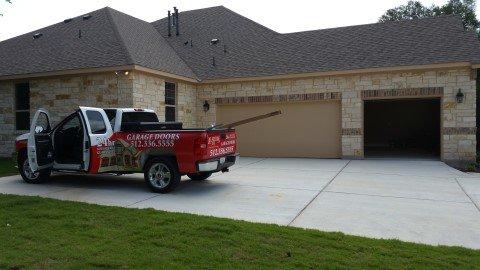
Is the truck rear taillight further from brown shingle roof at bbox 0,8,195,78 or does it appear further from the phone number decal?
brown shingle roof at bbox 0,8,195,78

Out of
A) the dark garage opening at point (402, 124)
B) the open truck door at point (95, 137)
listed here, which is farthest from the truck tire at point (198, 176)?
the dark garage opening at point (402, 124)

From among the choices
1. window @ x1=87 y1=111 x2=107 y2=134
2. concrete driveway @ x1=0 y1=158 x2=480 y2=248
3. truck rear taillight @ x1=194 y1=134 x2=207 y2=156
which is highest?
window @ x1=87 y1=111 x2=107 y2=134

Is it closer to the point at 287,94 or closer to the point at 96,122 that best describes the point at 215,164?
the point at 96,122

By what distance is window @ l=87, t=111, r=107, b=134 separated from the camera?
28.5 ft

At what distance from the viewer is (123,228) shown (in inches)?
217

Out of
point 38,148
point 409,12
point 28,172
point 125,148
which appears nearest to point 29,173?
point 28,172

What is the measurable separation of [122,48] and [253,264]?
39.1 feet

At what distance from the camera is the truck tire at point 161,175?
8.27 metres

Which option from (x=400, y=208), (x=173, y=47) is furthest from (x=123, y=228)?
(x=173, y=47)

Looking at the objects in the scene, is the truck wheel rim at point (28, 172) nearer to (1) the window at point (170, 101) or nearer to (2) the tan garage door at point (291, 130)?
(1) the window at point (170, 101)

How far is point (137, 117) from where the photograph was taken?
9.49m

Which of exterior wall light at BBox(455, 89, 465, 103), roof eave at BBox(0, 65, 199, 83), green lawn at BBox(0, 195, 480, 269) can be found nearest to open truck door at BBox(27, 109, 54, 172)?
green lawn at BBox(0, 195, 480, 269)

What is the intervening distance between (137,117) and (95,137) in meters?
1.27

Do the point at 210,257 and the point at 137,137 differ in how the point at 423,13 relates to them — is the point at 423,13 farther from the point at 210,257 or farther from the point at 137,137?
the point at 210,257
